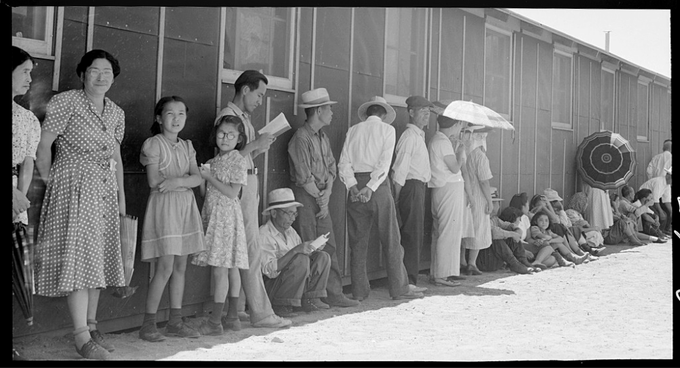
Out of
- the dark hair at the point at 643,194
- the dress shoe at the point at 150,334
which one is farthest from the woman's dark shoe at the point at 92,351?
the dark hair at the point at 643,194

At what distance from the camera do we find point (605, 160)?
A: 39.7ft

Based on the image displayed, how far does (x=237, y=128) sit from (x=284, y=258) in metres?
1.21

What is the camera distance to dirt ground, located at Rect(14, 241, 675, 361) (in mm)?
5125

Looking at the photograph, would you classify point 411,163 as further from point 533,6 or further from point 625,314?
point 533,6

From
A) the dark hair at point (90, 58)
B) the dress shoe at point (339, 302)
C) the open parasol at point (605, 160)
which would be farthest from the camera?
the open parasol at point (605, 160)

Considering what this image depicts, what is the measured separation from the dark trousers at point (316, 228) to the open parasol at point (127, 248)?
1.88m

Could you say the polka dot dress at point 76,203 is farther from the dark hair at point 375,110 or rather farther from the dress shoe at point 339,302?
the dark hair at point 375,110

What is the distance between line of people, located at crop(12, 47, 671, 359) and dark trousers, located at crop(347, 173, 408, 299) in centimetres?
1

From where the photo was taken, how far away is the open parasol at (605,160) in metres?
11.6

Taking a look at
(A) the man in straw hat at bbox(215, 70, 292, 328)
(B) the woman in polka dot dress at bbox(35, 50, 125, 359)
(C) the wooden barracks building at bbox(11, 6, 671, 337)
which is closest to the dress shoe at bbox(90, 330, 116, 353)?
(B) the woman in polka dot dress at bbox(35, 50, 125, 359)

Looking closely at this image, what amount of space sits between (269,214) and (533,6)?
2859 mm

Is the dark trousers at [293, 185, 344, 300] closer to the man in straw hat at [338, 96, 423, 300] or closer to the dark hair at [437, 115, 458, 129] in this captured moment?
the man in straw hat at [338, 96, 423, 300]

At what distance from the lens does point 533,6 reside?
4.69 metres
